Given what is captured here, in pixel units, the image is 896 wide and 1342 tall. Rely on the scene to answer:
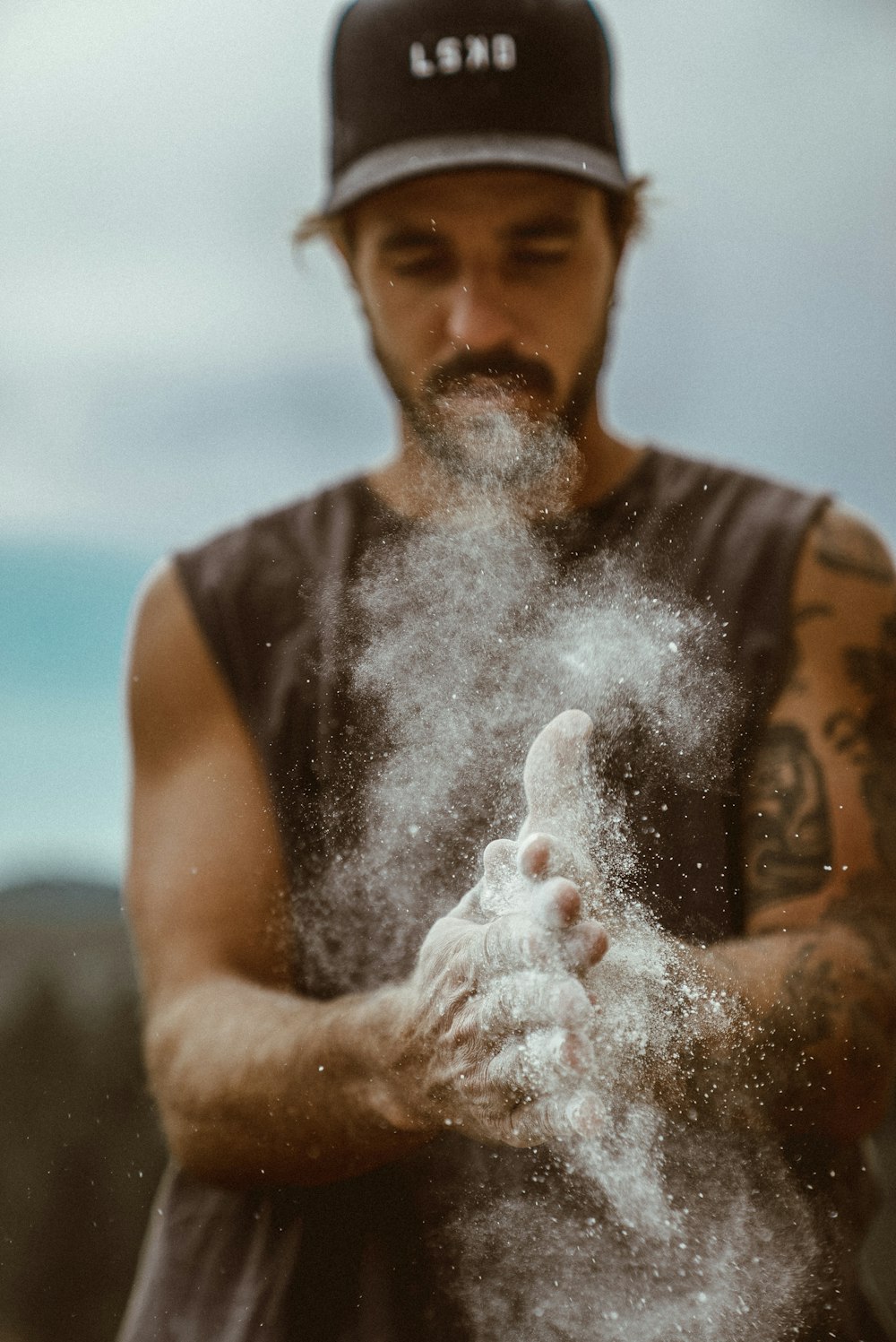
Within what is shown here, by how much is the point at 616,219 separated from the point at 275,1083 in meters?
1.12

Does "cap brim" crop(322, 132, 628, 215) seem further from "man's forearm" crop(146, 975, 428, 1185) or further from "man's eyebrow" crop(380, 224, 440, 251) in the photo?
"man's forearm" crop(146, 975, 428, 1185)

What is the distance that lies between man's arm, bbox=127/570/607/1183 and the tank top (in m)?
0.03

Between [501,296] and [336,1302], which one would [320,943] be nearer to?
[336,1302]

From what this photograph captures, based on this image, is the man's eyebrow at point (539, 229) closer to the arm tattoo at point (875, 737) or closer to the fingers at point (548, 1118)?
the arm tattoo at point (875, 737)

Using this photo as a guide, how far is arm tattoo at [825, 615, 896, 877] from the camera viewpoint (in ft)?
4.14

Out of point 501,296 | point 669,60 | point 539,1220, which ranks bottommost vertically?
point 539,1220

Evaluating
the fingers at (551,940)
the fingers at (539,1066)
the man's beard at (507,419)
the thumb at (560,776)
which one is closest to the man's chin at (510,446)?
the man's beard at (507,419)

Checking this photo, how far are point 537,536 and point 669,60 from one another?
614mm

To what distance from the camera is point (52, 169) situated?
4.81 feet

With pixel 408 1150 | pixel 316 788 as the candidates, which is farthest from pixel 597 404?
pixel 408 1150

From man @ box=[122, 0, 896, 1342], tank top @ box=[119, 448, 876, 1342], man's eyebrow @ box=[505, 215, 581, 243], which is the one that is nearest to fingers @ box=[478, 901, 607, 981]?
man @ box=[122, 0, 896, 1342]

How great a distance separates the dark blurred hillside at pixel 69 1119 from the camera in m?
1.39

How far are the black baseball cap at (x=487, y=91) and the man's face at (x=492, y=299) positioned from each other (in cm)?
3

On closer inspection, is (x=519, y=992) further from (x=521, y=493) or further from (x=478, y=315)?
(x=478, y=315)
